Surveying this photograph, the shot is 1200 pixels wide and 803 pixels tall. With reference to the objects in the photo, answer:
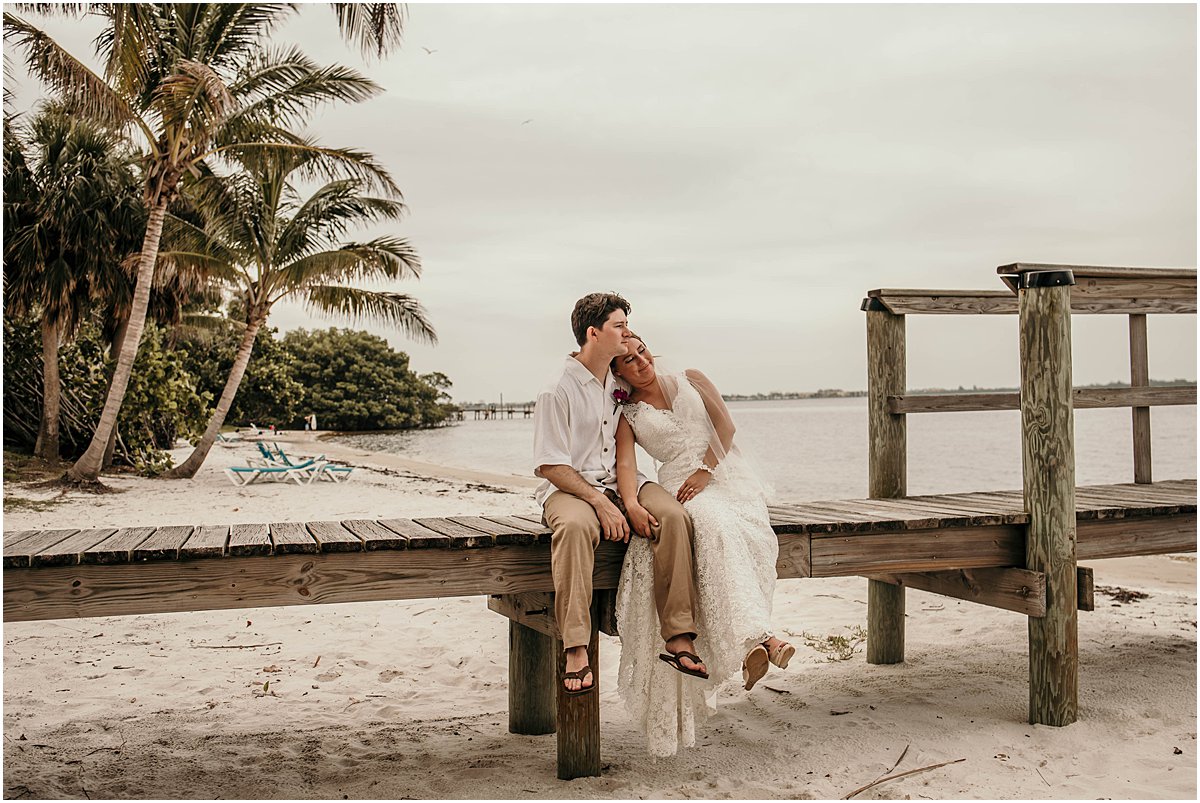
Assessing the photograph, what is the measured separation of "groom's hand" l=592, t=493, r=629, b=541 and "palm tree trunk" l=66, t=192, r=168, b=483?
12.7 m

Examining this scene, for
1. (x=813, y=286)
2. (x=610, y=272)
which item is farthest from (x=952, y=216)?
(x=610, y=272)

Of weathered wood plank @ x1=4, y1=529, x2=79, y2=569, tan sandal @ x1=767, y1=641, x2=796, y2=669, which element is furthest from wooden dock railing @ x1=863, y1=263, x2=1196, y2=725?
weathered wood plank @ x1=4, y1=529, x2=79, y2=569

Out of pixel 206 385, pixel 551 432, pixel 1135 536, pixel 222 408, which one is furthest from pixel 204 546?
pixel 206 385

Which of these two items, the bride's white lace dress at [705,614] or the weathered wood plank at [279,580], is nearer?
the weathered wood plank at [279,580]

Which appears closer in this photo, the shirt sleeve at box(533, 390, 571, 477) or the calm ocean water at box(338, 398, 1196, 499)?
the shirt sleeve at box(533, 390, 571, 477)

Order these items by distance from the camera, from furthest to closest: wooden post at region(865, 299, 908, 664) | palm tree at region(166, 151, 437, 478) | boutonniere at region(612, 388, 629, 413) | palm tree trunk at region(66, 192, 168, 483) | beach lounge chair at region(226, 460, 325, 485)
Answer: beach lounge chair at region(226, 460, 325, 485) < palm tree at region(166, 151, 437, 478) < palm tree trunk at region(66, 192, 168, 483) < wooden post at region(865, 299, 908, 664) < boutonniere at region(612, 388, 629, 413)

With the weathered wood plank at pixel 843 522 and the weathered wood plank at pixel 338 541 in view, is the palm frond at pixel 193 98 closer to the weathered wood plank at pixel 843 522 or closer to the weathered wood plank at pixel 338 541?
the weathered wood plank at pixel 338 541

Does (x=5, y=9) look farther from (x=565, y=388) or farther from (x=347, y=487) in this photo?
(x=565, y=388)

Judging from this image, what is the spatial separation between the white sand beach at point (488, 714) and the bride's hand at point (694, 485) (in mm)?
1178

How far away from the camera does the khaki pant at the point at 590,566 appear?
12.2 ft

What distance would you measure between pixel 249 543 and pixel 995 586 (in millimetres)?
3625

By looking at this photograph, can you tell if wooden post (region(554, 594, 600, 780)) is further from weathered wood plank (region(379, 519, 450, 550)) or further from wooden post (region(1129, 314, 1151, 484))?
wooden post (region(1129, 314, 1151, 484))

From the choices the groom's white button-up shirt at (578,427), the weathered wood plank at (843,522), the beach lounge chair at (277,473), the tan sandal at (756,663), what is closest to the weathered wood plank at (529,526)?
the groom's white button-up shirt at (578,427)

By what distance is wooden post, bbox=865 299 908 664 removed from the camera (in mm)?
5770
